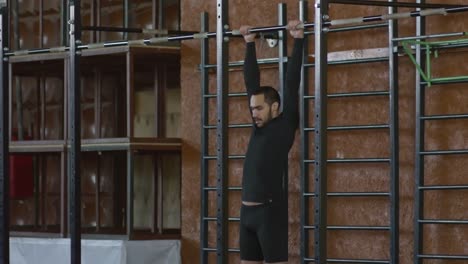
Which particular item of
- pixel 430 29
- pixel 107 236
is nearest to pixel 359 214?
pixel 430 29

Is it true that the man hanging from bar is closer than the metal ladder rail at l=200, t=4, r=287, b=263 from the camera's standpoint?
Yes

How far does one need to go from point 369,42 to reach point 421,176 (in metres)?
1.21

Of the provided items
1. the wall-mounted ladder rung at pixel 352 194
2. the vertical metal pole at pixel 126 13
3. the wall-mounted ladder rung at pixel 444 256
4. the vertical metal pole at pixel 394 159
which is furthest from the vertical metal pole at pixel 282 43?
the wall-mounted ladder rung at pixel 444 256

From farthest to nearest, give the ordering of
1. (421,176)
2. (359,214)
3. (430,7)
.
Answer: (359,214), (421,176), (430,7)

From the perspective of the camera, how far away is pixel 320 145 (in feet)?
19.0

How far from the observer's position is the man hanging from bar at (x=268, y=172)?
678cm

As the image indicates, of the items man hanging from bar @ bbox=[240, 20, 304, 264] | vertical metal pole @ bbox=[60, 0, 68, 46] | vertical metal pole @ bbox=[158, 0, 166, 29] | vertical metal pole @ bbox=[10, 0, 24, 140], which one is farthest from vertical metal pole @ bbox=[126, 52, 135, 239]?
man hanging from bar @ bbox=[240, 20, 304, 264]

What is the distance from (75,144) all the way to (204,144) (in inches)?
84.8

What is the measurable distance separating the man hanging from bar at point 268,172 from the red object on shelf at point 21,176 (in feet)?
13.4

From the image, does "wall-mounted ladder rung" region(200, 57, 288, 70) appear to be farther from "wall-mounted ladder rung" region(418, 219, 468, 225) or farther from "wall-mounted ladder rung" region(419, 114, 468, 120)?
"wall-mounted ladder rung" region(418, 219, 468, 225)

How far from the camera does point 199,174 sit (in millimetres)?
9422

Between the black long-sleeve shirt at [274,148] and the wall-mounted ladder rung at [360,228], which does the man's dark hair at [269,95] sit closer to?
the black long-sleeve shirt at [274,148]

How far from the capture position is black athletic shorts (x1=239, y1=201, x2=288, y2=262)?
22.2ft

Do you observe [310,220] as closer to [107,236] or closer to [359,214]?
[359,214]
